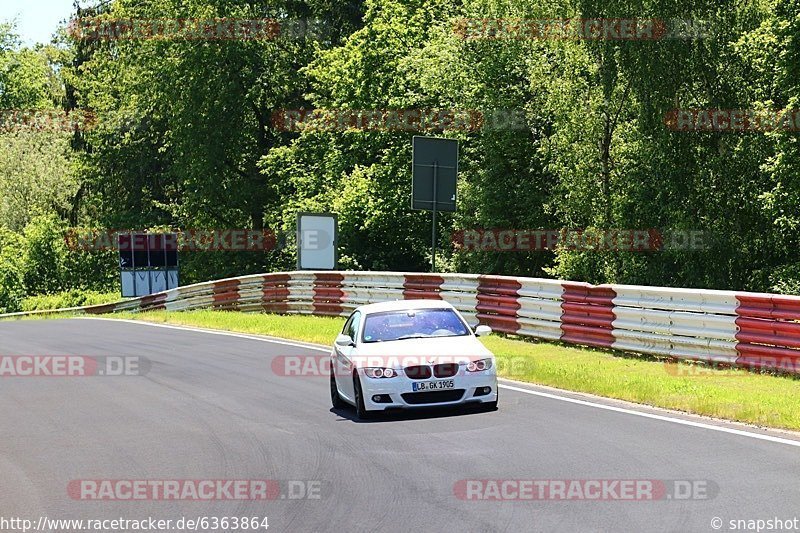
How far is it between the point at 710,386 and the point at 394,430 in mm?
4861

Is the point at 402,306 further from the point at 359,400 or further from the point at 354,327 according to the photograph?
the point at 359,400

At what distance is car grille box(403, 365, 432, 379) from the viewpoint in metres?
13.0

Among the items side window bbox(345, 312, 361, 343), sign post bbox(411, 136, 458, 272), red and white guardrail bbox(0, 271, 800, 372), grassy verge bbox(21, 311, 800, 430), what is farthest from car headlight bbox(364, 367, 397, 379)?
sign post bbox(411, 136, 458, 272)

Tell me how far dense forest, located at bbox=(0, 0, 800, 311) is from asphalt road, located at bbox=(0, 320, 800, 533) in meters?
16.6

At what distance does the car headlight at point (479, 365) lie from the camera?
13008mm

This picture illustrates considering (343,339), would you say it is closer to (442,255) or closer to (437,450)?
(437,450)

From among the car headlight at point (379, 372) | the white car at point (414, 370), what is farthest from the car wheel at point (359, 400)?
the car headlight at point (379, 372)

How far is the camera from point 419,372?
1298cm

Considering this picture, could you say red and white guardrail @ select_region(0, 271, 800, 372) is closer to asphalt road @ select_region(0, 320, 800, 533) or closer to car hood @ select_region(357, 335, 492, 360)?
asphalt road @ select_region(0, 320, 800, 533)

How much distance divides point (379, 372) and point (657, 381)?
4419 mm

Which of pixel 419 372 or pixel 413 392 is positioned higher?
pixel 419 372

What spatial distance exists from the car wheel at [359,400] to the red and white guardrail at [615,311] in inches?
244

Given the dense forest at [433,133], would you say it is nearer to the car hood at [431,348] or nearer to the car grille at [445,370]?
the car hood at [431,348]

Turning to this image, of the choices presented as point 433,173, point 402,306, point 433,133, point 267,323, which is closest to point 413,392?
point 402,306
